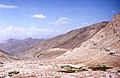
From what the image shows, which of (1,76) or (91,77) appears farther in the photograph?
(1,76)

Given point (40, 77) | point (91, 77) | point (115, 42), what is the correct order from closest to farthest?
point (91, 77) < point (40, 77) < point (115, 42)

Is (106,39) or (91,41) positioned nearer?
(106,39)

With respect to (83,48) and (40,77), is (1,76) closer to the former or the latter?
(40,77)

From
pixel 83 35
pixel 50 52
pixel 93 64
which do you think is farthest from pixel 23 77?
pixel 83 35

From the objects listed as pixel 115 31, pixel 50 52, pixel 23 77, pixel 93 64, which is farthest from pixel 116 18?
pixel 23 77

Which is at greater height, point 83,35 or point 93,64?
point 83,35

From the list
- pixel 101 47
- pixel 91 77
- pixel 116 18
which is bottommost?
pixel 91 77

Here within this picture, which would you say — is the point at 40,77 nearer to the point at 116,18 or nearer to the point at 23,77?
the point at 23,77

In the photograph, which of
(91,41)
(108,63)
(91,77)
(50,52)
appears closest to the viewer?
(91,77)

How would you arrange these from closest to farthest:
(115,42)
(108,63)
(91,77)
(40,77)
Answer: (91,77) → (40,77) → (108,63) → (115,42)
